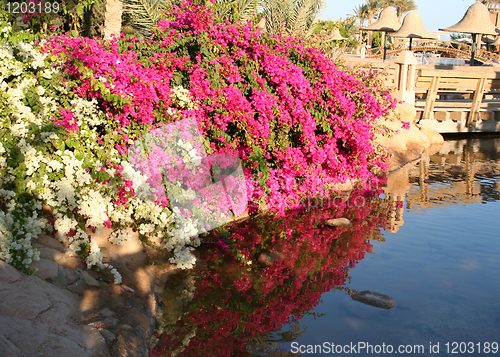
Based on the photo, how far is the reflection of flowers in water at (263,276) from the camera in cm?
493

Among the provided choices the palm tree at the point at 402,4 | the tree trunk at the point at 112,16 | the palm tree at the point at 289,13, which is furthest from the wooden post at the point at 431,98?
the palm tree at the point at 402,4

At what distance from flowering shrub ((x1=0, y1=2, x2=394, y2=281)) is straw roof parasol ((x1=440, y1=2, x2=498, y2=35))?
1822cm

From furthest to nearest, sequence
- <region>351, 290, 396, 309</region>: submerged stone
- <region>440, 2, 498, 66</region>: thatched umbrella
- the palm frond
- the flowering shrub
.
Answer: <region>440, 2, 498, 66</region>: thatched umbrella
the palm frond
<region>351, 290, 396, 309</region>: submerged stone
the flowering shrub

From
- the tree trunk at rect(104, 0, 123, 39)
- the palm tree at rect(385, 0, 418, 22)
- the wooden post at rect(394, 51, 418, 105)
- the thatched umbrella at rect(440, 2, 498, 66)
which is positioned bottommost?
the wooden post at rect(394, 51, 418, 105)

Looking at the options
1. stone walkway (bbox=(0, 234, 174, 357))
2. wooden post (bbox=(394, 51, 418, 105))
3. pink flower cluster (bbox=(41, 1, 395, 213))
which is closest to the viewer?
stone walkway (bbox=(0, 234, 174, 357))

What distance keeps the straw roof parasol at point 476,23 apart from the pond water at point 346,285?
17.9 m

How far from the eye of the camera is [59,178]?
5355 mm

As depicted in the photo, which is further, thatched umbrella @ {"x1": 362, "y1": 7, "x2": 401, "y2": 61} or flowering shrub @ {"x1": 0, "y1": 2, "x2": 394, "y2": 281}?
thatched umbrella @ {"x1": 362, "y1": 7, "x2": 401, "y2": 61}

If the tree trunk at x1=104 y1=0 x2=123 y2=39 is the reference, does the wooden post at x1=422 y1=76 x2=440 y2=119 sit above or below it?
below

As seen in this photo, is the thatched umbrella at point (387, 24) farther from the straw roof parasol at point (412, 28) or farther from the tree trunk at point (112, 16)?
the tree trunk at point (112, 16)

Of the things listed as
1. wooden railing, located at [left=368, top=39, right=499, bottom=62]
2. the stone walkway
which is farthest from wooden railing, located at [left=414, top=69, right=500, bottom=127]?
wooden railing, located at [left=368, top=39, right=499, bottom=62]

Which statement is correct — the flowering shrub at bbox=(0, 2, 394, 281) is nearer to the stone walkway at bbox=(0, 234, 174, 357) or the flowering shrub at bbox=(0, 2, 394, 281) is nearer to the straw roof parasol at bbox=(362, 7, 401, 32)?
the stone walkway at bbox=(0, 234, 174, 357)

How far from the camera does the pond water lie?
4871mm

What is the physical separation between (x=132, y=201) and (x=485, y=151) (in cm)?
1399
